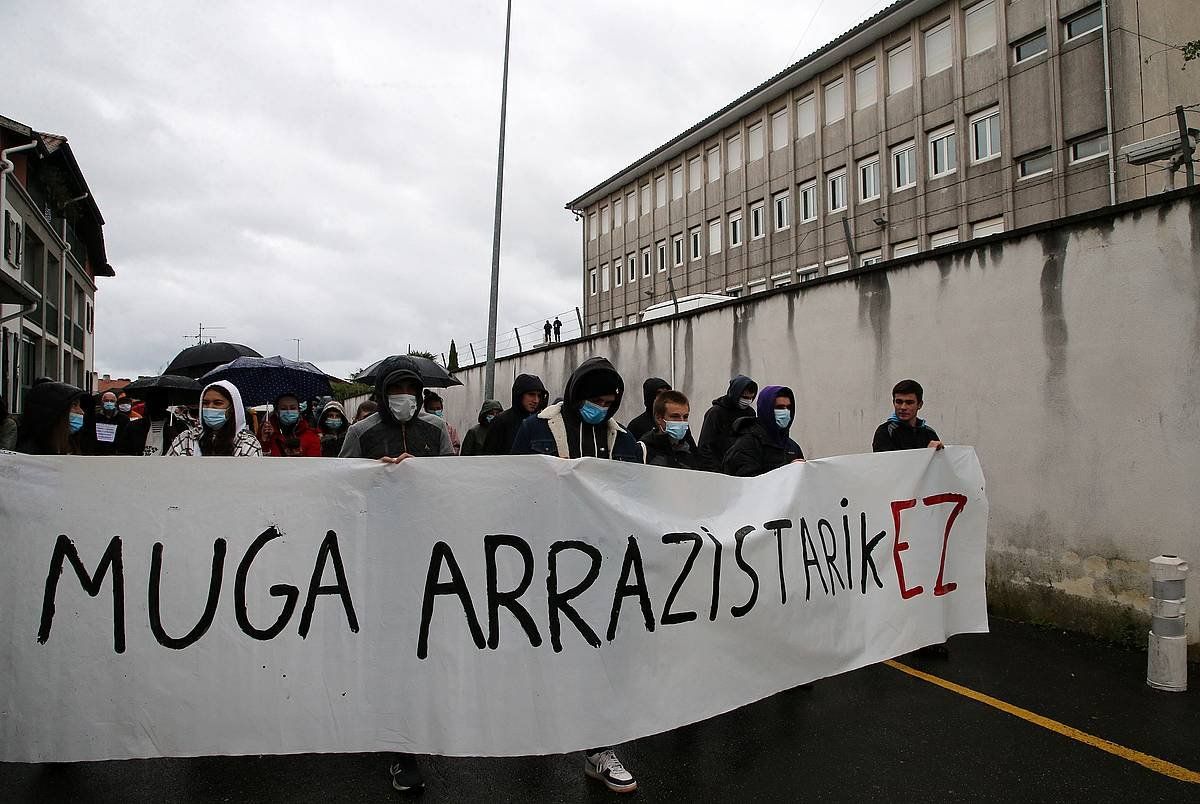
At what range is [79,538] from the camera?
10.4 ft

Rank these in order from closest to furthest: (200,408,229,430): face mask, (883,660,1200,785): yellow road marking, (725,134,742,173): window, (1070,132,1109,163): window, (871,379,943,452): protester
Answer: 1. (883,660,1200,785): yellow road marking
2. (200,408,229,430): face mask
3. (871,379,943,452): protester
4. (1070,132,1109,163): window
5. (725,134,742,173): window

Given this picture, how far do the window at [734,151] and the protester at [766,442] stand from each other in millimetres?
31110

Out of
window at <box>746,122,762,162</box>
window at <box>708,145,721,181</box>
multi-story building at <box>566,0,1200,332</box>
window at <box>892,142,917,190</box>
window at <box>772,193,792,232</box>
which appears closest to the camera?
multi-story building at <box>566,0,1200,332</box>

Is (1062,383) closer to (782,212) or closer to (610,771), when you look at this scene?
(610,771)

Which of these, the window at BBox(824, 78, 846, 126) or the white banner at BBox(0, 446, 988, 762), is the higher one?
the window at BBox(824, 78, 846, 126)

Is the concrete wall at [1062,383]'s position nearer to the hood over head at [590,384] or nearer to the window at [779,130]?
the hood over head at [590,384]

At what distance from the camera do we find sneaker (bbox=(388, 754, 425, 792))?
3314 mm

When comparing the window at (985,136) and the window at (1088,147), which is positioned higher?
the window at (985,136)

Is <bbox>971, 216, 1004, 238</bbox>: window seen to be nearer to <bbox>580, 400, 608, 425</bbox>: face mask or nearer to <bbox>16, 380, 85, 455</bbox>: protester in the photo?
<bbox>580, 400, 608, 425</bbox>: face mask

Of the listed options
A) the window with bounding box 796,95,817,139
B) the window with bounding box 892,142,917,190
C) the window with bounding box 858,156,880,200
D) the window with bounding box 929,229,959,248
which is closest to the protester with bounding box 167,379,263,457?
the window with bounding box 929,229,959,248

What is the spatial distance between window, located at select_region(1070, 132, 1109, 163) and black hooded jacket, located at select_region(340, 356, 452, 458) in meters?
22.2

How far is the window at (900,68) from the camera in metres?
26.7

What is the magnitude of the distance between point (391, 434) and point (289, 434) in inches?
148

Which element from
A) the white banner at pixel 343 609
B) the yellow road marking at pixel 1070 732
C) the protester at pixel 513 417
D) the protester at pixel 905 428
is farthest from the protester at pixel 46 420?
the yellow road marking at pixel 1070 732
